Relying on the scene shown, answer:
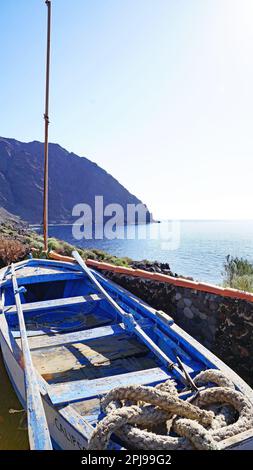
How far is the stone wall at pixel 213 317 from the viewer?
13.5ft

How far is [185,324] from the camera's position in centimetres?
497

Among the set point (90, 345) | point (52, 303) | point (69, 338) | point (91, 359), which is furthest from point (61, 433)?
point (52, 303)

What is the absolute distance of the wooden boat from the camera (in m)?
2.66

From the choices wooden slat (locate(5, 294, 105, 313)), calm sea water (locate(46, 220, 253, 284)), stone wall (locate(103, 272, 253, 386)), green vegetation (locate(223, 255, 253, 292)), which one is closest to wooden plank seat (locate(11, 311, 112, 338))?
wooden slat (locate(5, 294, 105, 313))

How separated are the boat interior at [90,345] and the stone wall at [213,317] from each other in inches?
18.7

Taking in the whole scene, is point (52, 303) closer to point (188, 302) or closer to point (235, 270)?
point (188, 302)

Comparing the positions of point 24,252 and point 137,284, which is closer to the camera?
point 137,284

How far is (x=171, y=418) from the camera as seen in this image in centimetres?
253

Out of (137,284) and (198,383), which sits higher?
(137,284)

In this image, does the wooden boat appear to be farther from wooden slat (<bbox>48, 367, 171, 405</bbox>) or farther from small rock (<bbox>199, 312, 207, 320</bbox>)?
small rock (<bbox>199, 312, 207, 320</bbox>)

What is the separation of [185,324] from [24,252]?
5026mm
